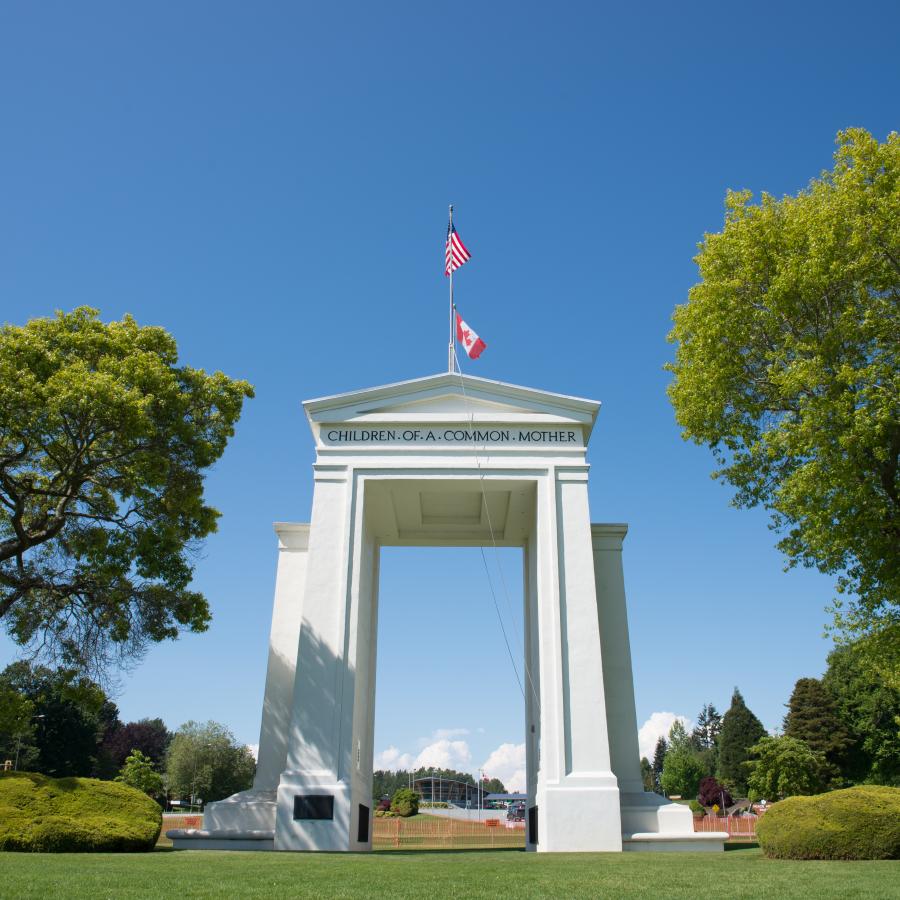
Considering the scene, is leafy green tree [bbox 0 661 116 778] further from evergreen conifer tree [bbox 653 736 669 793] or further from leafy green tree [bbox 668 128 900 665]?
evergreen conifer tree [bbox 653 736 669 793]

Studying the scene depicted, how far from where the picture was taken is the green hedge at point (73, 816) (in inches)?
547

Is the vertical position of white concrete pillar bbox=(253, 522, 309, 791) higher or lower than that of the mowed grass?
higher

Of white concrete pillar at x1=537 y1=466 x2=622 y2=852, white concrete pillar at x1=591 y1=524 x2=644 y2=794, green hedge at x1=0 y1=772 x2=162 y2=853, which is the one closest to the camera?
green hedge at x1=0 y1=772 x2=162 y2=853

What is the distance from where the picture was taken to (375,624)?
23.8 metres

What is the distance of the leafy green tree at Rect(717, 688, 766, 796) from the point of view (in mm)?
75875

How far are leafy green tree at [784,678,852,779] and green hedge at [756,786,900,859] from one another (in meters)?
48.9

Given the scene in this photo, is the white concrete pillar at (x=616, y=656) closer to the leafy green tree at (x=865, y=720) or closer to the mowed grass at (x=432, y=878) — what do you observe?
the mowed grass at (x=432, y=878)

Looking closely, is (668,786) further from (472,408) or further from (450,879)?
(450,879)

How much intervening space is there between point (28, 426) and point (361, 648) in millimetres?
9438

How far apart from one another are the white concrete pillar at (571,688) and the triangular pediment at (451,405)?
5.21 feet

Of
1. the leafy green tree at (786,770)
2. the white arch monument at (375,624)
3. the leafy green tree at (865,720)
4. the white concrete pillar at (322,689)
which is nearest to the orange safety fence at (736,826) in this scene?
the white arch monument at (375,624)

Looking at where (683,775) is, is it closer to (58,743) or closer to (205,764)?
(205,764)

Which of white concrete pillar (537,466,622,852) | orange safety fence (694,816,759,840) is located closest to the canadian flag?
white concrete pillar (537,466,622,852)

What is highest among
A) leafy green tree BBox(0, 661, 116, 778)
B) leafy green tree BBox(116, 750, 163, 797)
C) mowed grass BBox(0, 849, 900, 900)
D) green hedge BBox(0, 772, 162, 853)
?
leafy green tree BBox(0, 661, 116, 778)
